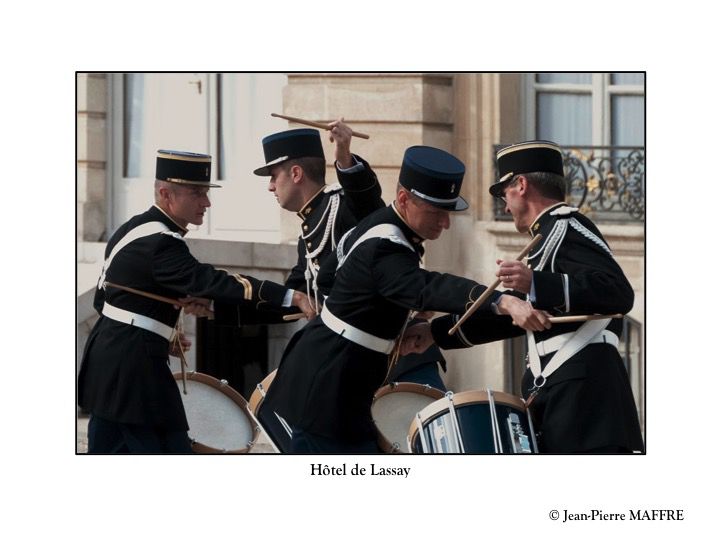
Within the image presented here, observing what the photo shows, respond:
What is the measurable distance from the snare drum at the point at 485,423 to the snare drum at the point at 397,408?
745 millimetres

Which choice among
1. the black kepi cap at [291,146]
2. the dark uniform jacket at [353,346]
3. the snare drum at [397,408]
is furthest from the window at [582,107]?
the dark uniform jacket at [353,346]

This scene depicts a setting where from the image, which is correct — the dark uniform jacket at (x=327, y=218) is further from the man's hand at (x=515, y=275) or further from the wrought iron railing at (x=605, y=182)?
the wrought iron railing at (x=605, y=182)

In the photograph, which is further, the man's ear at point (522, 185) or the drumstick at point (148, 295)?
the drumstick at point (148, 295)

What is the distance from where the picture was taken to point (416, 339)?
966 cm

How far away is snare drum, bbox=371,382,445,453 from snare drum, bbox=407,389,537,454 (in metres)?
0.74

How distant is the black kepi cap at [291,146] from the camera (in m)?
10.9

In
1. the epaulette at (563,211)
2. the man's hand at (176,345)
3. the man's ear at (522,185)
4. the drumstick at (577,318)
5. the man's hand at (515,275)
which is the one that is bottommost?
the man's hand at (176,345)

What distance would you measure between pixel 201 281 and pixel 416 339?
1.22 metres

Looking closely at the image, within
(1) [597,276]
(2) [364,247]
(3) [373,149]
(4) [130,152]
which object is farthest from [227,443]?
(4) [130,152]
